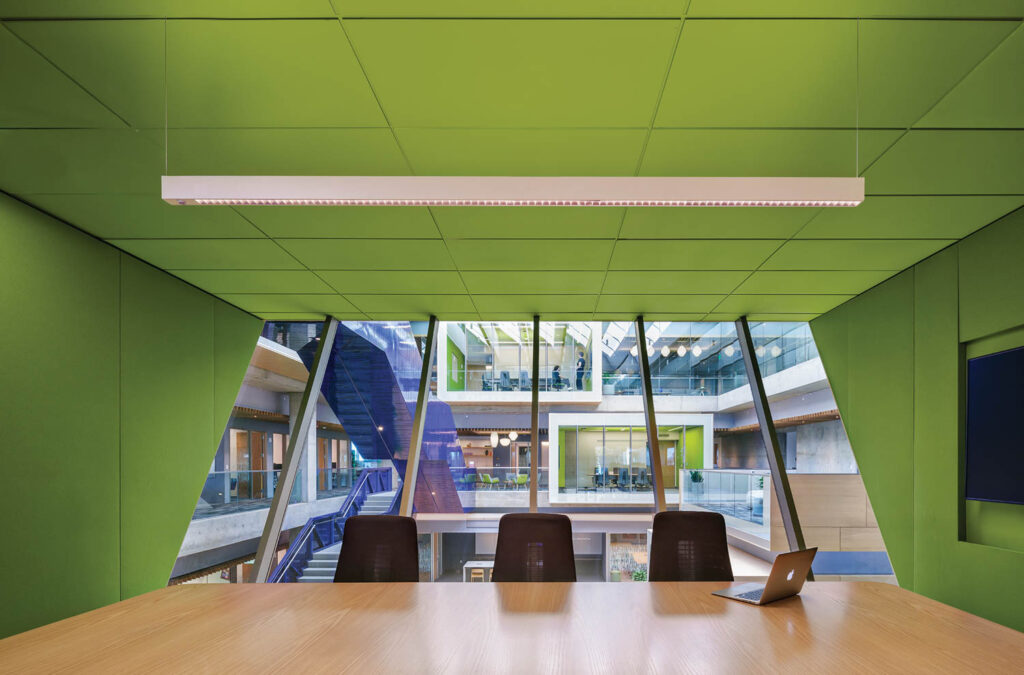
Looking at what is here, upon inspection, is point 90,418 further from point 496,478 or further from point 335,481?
point 496,478

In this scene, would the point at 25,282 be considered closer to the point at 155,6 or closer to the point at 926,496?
the point at 155,6

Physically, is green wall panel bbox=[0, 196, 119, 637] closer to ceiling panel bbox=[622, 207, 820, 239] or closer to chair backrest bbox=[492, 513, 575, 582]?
chair backrest bbox=[492, 513, 575, 582]

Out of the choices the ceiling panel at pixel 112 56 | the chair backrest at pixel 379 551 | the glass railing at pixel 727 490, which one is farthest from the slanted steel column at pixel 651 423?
the ceiling panel at pixel 112 56

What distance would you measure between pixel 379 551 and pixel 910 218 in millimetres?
3750

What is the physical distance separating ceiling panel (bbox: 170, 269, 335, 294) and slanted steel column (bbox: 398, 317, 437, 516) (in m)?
Answer: 1.45

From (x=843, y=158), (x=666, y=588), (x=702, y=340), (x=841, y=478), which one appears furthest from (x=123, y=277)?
(x=841, y=478)

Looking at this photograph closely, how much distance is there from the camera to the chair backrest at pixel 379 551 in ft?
13.8

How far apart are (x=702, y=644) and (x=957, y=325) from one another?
308 cm

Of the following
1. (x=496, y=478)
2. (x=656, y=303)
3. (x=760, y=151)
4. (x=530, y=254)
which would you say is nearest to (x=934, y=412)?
(x=656, y=303)

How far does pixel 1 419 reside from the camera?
12.2 feet

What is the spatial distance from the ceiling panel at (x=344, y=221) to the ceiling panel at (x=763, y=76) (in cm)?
173

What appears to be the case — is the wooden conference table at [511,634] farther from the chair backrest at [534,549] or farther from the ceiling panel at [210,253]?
the ceiling panel at [210,253]

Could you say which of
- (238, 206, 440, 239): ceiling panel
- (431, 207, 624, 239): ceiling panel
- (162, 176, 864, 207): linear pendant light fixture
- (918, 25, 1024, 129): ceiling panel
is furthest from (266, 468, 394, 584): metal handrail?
(918, 25, 1024, 129): ceiling panel

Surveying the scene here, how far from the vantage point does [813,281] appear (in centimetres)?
541
